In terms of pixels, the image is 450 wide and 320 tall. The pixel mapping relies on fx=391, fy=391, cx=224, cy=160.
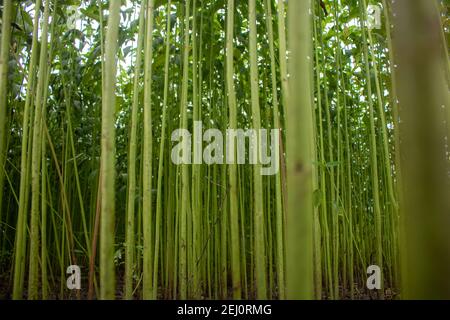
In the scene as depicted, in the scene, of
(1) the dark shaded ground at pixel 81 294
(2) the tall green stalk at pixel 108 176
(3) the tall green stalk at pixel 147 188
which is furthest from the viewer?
(1) the dark shaded ground at pixel 81 294

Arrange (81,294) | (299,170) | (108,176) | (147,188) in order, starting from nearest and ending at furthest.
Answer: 1. (299,170)
2. (108,176)
3. (147,188)
4. (81,294)

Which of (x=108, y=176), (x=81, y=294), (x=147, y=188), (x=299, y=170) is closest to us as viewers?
(x=299, y=170)

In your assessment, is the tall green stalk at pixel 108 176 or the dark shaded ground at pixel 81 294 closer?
the tall green stalk at pixel 108 176

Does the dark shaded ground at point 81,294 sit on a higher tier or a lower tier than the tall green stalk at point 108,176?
lower

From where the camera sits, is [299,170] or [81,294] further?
[81,294]

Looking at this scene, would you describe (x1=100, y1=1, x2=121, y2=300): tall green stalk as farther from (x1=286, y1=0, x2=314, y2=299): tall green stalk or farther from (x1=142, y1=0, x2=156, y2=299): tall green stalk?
(x1=286, y1=0, x2=314, y2=299): tall green stalk

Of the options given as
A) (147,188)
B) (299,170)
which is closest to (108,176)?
(147,188)

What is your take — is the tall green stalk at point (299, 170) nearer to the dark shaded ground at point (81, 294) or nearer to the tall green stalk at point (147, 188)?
the tall green stalk at point (147, 188)

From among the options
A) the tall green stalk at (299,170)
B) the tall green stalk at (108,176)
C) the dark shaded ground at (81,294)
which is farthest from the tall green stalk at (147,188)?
the dark shaded ground at (81,294)

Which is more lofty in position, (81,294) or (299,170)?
(299,170)

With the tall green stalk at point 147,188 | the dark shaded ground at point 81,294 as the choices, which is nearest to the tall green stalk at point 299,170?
the tall green stalk at point 147,188

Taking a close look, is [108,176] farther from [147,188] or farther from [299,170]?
[299,170]

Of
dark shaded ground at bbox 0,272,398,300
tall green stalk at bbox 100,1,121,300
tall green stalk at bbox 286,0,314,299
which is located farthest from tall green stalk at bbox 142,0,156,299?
dark shaded ground at bbox 0,272,398,300

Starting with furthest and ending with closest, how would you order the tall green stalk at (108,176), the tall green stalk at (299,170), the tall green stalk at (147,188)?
1. the tall green stalk at (147,188)
2. the tall green stalk at (108,176)
3. the tall green stalk at (299,170)
